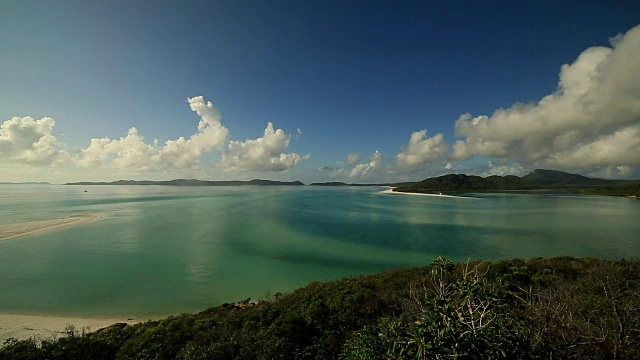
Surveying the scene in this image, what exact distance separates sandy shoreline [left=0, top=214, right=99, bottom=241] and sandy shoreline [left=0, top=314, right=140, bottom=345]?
1298 inches

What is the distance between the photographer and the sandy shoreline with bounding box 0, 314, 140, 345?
15.7 meters

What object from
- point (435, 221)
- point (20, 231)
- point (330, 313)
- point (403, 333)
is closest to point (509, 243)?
point (435, 221)

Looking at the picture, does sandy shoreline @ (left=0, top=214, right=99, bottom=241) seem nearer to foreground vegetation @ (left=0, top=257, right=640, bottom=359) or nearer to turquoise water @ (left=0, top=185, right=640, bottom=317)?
turquoise water @ (left=0, top=185, right=640, bottom=317)

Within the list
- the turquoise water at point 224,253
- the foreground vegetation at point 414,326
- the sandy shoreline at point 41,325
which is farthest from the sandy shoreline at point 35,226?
the foreground vegetation at point 414,326

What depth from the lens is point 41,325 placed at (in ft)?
56.3

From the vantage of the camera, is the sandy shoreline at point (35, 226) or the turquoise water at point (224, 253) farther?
the sandy shoreline at point (35, 226)

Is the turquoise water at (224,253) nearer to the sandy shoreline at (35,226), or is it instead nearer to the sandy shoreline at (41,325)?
the sandy shoreline at (41,325)

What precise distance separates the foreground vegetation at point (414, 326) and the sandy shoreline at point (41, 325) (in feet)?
14.8

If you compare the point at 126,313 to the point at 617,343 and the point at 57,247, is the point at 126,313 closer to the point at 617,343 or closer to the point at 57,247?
the point at 617,343

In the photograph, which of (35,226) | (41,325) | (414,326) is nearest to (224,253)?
(41,325)

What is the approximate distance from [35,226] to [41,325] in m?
45.4

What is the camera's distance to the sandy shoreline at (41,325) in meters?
15.7

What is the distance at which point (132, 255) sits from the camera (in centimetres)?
3306

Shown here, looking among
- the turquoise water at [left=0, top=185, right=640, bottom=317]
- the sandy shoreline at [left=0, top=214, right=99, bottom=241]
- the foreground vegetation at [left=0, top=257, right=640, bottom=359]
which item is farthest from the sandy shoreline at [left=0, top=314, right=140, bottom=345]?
the sandy shoreline at [left=0, top=214, right=99, bottom=241]
